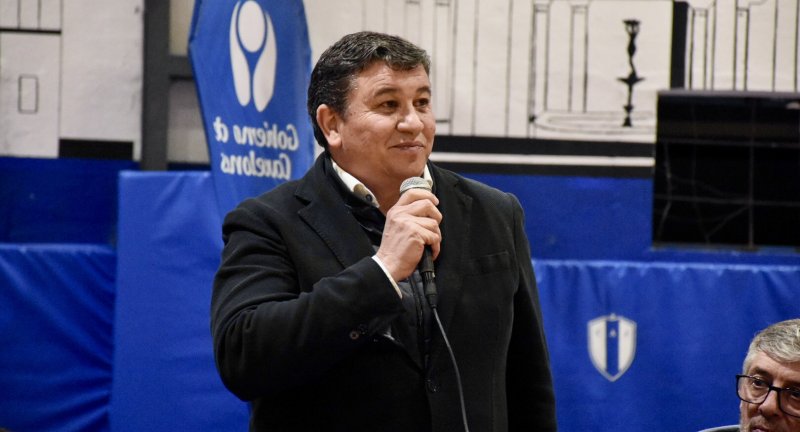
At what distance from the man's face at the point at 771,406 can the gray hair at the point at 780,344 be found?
14 millimetres

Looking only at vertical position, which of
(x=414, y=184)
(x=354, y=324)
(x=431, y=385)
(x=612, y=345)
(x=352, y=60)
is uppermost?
(x=352, y=60)

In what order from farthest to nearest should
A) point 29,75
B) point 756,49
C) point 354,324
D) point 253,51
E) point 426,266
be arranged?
1. point 756,49
2. point 29,75
3. point 253,51
4. point 426,266
5. point 354,324

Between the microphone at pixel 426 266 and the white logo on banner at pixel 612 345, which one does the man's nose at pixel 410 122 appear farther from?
the white logo on banner at pixel 612 345

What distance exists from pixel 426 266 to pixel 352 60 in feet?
1.41

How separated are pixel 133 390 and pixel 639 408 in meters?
2.38

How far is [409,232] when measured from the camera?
1.80 m

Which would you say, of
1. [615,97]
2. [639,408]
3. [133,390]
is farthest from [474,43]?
[133,390]

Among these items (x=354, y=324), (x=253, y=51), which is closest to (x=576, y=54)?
(x=253, y=51)

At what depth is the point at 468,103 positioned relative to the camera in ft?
19.2

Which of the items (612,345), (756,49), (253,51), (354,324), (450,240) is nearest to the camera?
(354,324)

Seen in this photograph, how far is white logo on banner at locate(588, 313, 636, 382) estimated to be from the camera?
5.04 metres

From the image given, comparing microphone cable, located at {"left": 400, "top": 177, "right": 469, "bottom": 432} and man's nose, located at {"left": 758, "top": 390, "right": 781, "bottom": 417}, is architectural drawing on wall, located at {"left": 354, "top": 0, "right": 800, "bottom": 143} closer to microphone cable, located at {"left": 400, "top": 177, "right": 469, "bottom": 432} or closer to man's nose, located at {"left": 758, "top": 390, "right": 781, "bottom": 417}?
man's nose, located at {"left": 758, "top": 390, "right": 781, "bottom": 417}

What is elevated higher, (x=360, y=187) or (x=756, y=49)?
(x=756, y=49)

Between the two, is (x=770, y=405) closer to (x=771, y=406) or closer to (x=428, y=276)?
(x=771, y=406)
